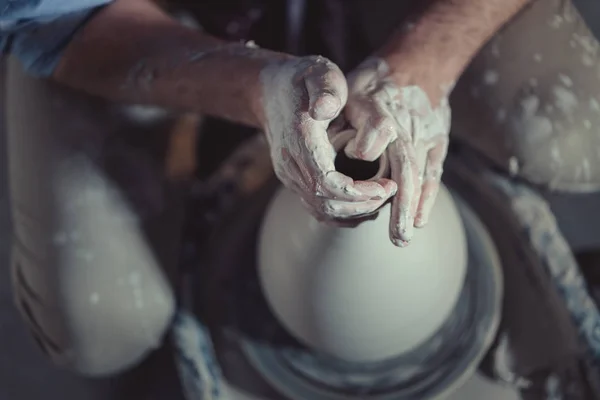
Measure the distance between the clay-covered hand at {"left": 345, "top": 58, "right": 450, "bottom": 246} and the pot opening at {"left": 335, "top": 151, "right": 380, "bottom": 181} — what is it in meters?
0.03

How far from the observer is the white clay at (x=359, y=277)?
2.61 ft

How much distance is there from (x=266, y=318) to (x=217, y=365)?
0.33 ft

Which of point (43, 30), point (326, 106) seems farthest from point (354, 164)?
point (43, 30)

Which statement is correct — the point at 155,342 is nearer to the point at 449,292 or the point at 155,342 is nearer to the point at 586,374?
the point at 449,292

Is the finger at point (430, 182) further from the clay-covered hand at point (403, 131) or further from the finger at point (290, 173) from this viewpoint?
the finger at point (290, 173)

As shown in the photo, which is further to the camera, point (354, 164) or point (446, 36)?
point (446, 36)

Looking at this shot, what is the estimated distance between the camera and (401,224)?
671mm

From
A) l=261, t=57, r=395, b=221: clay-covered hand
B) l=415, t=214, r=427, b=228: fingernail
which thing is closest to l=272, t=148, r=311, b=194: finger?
l=261, t=57, r=395, b=221: clay-covered hand

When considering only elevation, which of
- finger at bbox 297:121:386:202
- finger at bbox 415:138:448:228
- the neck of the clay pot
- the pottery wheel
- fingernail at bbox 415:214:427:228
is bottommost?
the pottery wheel

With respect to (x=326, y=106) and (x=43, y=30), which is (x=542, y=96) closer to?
(x=326, y=106)

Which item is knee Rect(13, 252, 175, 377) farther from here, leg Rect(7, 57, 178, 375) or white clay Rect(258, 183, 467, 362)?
white clay Rect(258, 183, 467, 362)

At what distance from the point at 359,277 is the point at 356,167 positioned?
14 centimetres

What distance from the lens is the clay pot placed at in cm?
80

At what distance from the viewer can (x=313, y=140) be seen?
2.16 feet
